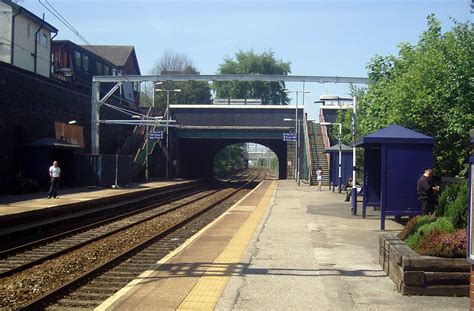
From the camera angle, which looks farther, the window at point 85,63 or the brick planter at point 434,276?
the window at point 85,63

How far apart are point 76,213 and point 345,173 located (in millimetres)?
17614

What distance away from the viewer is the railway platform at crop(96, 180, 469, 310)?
21.7 feet

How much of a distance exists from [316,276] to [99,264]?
168 inches

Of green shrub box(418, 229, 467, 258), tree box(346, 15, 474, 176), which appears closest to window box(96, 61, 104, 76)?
tree box(346, 15, 474, 176)

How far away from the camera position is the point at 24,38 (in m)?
34.5

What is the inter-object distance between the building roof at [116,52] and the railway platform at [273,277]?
174 ft

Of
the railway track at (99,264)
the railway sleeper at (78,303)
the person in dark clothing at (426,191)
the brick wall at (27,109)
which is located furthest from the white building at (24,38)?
the railway sleeper at (78,303)

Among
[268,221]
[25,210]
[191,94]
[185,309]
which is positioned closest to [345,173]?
[268,221]

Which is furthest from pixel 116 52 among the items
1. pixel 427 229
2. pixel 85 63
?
pixel 427 229

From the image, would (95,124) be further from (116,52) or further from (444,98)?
(116,52)

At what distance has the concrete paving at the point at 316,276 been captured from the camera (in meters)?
6.61

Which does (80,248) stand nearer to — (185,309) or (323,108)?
(185,309)

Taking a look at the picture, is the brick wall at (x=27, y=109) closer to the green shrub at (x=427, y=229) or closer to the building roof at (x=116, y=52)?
the green shrub at (x=427, y=229)

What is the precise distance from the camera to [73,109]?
34.4m
